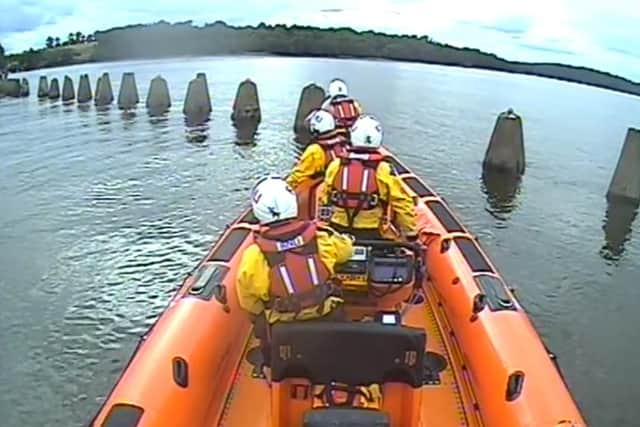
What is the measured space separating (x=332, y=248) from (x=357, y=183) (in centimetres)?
134

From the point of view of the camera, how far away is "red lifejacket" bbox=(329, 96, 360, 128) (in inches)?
286

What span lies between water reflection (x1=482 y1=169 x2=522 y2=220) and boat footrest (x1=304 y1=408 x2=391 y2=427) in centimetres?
968

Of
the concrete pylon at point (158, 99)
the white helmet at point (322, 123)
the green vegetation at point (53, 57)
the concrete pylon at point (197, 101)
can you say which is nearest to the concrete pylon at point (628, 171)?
the white helmet at point (322, 123)

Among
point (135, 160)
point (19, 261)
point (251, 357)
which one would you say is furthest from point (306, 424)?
point (135, 160)

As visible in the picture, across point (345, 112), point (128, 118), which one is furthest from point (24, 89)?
point (345, 112)

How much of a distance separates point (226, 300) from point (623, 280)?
6.72 metres

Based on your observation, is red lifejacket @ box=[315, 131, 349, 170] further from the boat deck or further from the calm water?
the calm water

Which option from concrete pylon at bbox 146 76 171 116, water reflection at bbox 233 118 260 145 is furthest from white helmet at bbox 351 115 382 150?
concrete pylon at bbox 146 76 171 116

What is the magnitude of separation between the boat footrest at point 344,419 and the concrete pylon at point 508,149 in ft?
41.3

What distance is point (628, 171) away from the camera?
13.4 m

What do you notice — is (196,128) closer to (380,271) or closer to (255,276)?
(380,271)

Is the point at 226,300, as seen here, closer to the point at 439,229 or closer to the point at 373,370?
the point at 373,370

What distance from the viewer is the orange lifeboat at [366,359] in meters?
3.22

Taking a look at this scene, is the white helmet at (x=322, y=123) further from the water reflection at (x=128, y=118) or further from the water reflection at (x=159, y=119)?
the water reflection at (x=128, y=118)
